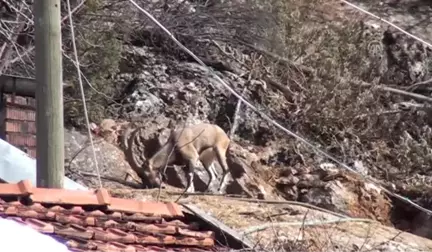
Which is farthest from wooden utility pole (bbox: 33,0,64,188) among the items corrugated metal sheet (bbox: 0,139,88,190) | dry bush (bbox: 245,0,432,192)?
dry bush (bbox: 245,0,432,192)

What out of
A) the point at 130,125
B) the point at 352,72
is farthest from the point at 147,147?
the point at 352,72

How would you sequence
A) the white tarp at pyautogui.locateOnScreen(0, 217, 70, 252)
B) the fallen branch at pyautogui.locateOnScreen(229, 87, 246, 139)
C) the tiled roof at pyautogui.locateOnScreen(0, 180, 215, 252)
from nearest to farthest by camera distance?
the white tarp at pyautogui.locateOnScreen(0, 217, 70, 252) < the tiled roof at pyautogui.locateOnScreen(0, 180, 215, 252) < the fallen branch at pyautogui.locateOnScreen(229, 87, 246, 139)

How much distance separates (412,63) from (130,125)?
649cm

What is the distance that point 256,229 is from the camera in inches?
390

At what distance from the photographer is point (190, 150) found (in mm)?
14336

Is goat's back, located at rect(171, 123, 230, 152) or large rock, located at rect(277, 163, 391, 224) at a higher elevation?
goat's back, located at rect(171, 123, 230, 152)

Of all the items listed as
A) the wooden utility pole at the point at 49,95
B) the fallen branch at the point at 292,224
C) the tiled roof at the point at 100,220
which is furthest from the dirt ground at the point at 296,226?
the wooden utility pole at the point at 49,95

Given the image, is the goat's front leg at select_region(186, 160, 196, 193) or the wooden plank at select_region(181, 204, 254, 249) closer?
the wooden plank at select_region(181, 204, 254, 249)

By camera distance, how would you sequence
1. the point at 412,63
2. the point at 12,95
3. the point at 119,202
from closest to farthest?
the point at 119,202
the point at 12,95
the point at 412,63

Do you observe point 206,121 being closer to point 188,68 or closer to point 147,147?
point 188,68

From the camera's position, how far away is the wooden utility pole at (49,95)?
22.1 feet

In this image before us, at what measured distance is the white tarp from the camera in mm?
3771

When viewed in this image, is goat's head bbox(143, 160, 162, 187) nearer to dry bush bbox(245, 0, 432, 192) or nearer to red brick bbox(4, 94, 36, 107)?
red brick bbox(4, 94, 36, 107)

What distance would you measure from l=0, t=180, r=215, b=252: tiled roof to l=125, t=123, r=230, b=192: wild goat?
6.86 m
